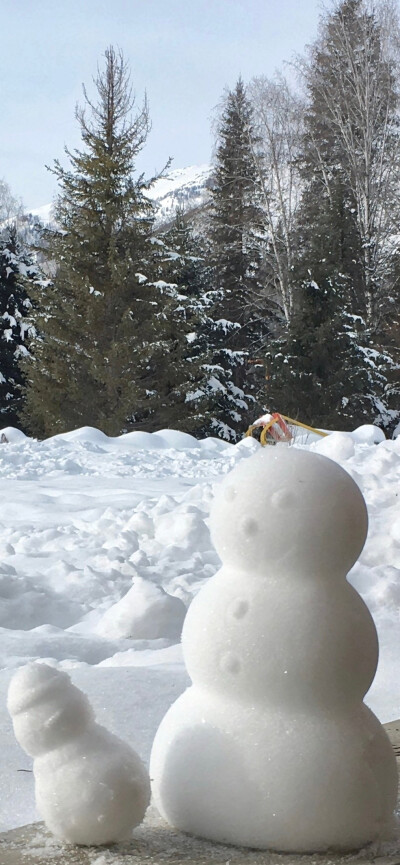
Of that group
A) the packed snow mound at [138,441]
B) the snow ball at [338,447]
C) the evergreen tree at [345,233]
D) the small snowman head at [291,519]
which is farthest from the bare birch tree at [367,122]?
the small snowman head at [291,519]

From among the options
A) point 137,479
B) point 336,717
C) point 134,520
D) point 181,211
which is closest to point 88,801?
point 336,717

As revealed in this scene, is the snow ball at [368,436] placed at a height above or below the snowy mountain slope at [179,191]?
below

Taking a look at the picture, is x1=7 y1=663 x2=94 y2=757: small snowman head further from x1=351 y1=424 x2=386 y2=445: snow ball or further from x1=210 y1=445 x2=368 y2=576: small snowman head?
x1=351 y1=424 x2=386 y2=445: snow ball

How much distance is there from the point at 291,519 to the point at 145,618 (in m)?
2.33

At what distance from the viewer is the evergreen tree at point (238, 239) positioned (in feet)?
71.3

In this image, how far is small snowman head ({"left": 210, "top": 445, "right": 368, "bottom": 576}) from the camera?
1438 mm

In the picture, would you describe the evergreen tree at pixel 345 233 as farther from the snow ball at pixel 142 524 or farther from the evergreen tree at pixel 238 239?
the snow ball at pixel 142 524

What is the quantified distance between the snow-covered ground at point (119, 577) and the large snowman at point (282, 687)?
620 mm

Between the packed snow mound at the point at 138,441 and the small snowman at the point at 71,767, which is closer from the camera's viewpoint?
the small snowman at the point at 71,767

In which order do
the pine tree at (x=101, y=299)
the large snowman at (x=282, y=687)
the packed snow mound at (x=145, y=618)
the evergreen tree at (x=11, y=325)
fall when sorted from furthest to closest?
the evergreen tree at (x=11, y=325), the pine tree at (x=101, y=299), the packed snow mound at (x=145, y=618), the large snowman at (x=282, y=687)

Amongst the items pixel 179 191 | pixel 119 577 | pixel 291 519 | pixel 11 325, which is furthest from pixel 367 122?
pixel 179 191

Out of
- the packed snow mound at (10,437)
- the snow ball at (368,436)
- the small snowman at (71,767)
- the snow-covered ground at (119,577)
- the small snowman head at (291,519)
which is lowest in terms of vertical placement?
the packed snow mound at (10,437)

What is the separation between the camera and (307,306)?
17125 mm

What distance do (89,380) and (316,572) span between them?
49.3ft
